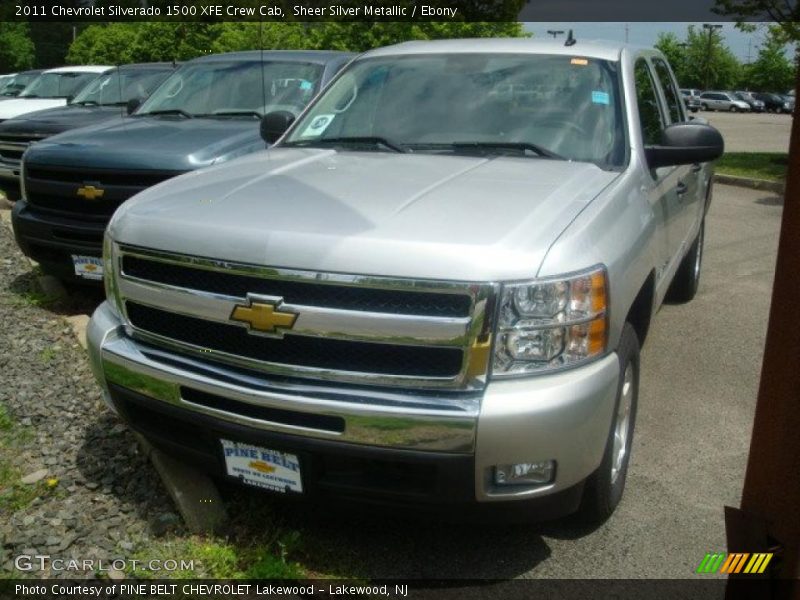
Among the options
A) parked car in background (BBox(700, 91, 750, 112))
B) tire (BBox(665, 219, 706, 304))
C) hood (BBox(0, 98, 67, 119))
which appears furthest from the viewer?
parked car in background (BBox(700, 91, 750, 112))

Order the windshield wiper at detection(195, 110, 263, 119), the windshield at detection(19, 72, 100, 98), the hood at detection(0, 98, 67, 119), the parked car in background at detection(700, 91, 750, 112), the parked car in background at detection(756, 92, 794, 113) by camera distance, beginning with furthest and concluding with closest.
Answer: the parked car in background at detection(756, 92, 794, 113) < the parked car in background at detection(700, 91, 750, 112) < the windshield at detection(19, 72, 100, 98) < the hood at detection(0, 98, 67, 119) < the windshield wiper at detection(195, 110, 263, 119)

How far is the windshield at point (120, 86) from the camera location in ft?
32.1

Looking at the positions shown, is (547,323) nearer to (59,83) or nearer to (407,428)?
(407,428)

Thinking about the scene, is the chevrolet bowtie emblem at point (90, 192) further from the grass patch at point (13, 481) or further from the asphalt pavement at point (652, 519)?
the asphalt pavement at point (652, 519)

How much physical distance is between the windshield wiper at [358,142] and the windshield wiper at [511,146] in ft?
0.91

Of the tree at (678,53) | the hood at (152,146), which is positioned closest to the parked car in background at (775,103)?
the tree at (678,53)

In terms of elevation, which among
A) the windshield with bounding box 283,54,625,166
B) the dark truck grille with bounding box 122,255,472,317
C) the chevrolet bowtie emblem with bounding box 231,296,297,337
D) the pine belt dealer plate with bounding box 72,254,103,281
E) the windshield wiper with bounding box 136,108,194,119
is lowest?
the pine belt dealer plate with bounding box 72,254,103,281

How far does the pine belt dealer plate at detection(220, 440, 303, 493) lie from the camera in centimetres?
280

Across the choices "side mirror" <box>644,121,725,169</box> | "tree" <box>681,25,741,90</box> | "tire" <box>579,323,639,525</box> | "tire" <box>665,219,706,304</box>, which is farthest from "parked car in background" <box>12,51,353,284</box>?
"tree" <box>681,25,741,90</box>

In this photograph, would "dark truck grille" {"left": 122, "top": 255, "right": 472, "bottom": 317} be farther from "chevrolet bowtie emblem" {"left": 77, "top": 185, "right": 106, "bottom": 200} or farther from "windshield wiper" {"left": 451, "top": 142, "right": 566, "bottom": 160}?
"chevrolet bowtie emblem" {"left": 77, "top": 185, "right": 106, "bottom": 200}

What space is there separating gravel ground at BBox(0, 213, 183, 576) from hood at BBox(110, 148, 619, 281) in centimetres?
105

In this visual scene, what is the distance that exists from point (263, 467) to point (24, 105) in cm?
1120

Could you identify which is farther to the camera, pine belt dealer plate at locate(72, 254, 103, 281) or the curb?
the curb

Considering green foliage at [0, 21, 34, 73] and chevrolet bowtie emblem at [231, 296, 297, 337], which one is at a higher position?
chevrolet bowtie emblem at [231, 296, 297, 337]
